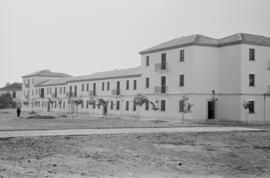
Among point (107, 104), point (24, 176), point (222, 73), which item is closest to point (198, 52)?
point (222, 73)

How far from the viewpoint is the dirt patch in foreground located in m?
10.3

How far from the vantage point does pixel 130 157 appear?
1262 cm

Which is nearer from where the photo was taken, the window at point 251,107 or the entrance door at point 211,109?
the window at point 251,107

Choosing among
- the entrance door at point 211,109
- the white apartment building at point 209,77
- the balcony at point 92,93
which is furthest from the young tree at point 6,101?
the entrance door at point 211,109

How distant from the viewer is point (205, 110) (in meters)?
36.0

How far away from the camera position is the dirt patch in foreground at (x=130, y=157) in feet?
33.7

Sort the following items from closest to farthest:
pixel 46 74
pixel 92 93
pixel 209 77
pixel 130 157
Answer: pixel 130 157
pixel 209 77
pixel 92 93
pixel 46 74

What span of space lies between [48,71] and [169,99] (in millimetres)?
52880

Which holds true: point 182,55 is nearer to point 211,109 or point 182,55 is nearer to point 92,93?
point 211,109

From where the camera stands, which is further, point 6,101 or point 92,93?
point 6,101

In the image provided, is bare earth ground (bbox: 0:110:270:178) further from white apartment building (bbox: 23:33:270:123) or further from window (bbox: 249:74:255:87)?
window (bbox: 249:74:255:87)

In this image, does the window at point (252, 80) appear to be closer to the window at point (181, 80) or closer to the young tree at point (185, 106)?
the young tree at point (185, 106)

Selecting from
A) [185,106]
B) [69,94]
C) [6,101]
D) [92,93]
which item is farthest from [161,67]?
[6,101]

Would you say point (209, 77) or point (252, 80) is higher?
point (209, 77)
